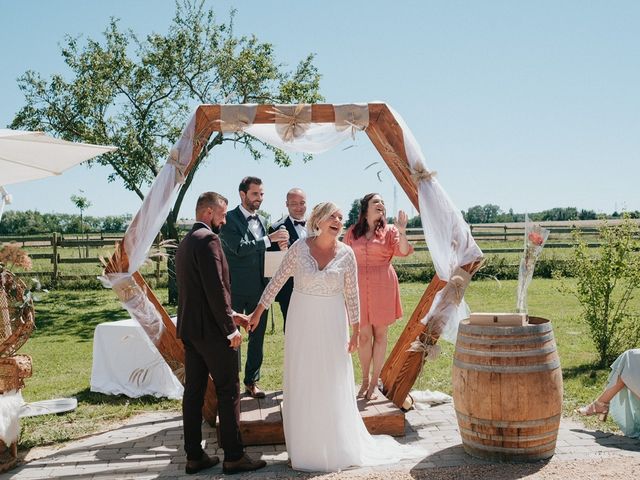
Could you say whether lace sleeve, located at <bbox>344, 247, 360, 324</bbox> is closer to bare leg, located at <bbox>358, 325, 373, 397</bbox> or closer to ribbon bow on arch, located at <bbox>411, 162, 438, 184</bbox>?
bare leg, located at <bbox>358, 325, 373, 397</bbox>

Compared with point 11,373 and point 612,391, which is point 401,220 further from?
point 11,373

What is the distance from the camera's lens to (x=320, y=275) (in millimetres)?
4531

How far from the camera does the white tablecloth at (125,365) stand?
661 centimetres

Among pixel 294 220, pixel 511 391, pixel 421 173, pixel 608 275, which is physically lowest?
pixel 511 391

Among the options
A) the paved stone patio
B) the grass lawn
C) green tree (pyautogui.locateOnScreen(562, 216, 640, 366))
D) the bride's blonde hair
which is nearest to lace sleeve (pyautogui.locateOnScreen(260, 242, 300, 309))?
the bride's blonde hair

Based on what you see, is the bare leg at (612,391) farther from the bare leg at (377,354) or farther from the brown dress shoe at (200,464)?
the brown dress shoe at (200,464)

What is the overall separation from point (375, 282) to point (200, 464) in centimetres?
214

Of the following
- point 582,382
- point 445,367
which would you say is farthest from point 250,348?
point 582,382

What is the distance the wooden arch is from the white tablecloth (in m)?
1.32

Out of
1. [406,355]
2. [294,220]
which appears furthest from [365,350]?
[294,220]

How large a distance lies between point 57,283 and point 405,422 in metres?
14.2

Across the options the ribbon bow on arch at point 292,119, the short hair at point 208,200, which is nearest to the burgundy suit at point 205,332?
the short hair at point 208,200

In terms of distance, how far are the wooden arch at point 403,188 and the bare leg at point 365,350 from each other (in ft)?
0.68

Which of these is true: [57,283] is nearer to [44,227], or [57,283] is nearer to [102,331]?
[102,331]
